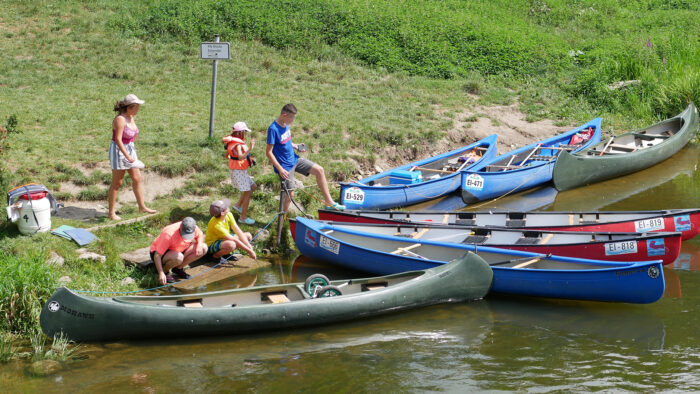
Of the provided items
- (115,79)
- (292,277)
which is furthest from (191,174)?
(115,79)

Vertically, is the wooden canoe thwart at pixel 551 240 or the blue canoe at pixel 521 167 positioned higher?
the blue canoe at pixel 521 167

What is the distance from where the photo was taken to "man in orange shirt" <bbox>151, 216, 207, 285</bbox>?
974cm

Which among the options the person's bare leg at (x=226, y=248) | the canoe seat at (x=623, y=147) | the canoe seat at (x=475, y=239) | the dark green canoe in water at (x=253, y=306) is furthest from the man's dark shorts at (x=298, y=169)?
the canoe seat at (x=623, y=147)

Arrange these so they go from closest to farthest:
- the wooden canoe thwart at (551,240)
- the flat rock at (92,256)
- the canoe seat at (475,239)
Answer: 1. the flat rock at (92,256)
2. the wooden canoe thwart at (551,240)
3. the canoe seat at (475,239)

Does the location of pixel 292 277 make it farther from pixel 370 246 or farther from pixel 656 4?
pixel 656 4

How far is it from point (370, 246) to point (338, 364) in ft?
11.3

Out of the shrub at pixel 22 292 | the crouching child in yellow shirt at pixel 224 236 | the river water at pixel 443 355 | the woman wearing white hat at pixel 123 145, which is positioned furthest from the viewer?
the woman wearing white hat at pixel 123 145

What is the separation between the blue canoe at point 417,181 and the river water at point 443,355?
4151 mm

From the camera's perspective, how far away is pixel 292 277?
436 inches

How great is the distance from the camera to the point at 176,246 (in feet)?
32.3

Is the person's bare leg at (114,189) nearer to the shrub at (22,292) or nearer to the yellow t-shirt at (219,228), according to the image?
the yellow t-shirt at (219,228)

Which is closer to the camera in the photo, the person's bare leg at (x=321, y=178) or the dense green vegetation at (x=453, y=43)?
the person's bare leg at (x=321, y=178)

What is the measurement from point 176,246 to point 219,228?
0.85 m

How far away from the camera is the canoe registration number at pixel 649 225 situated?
11688 millimetres
